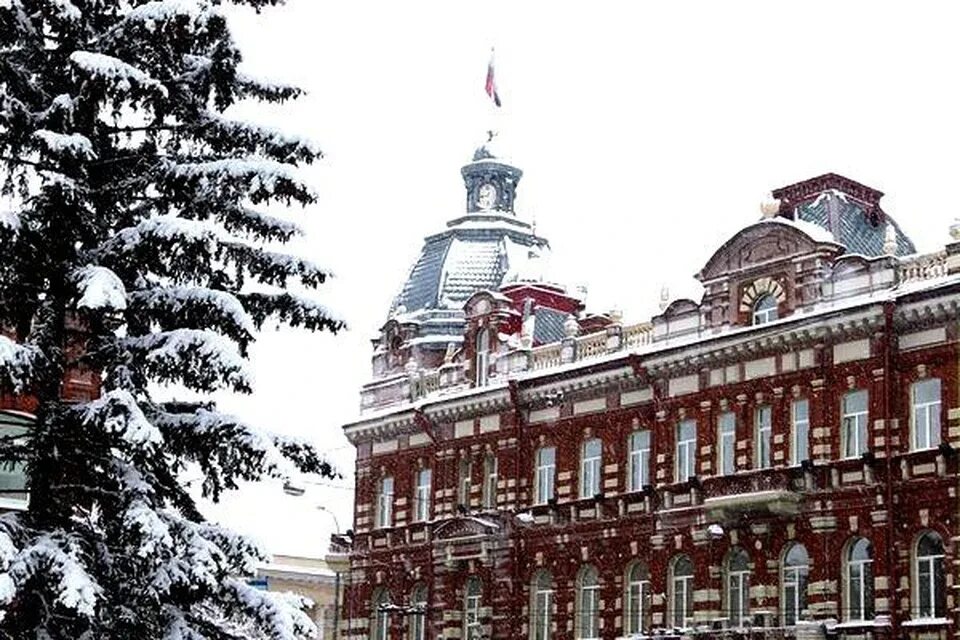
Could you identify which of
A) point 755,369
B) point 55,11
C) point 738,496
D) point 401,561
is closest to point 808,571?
point 738,496

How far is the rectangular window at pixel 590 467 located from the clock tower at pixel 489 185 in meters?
12.0

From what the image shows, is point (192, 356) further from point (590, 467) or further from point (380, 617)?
point (380, 617)

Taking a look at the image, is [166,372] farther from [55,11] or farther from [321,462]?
[55,11]

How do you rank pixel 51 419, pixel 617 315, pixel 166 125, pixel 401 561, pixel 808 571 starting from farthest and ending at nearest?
pixel 401 561, pixel 617 315, pixel 808 571, pixel 166 125, pixel 51 419

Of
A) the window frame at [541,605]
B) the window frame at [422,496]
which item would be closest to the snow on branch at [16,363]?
the window frame at [541,605]

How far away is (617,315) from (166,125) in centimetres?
2946

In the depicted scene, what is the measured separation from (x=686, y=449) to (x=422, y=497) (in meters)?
10.9

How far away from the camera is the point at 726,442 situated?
4259 cm

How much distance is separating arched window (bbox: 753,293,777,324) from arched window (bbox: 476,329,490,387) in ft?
34.8

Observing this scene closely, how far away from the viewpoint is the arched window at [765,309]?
4166 cm

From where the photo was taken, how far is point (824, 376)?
40.1 meters

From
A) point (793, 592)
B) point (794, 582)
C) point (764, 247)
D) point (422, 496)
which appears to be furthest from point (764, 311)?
point (422, 496)

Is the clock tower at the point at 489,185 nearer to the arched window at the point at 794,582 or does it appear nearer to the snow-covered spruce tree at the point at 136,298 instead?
the arched window at the point at 794,582

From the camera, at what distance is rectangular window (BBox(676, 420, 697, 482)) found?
43.4m
